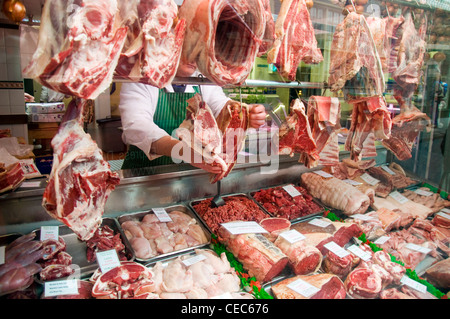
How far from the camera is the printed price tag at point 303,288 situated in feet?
6.82

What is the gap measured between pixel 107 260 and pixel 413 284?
2.18 m

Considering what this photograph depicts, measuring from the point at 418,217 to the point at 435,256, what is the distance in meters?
0.58

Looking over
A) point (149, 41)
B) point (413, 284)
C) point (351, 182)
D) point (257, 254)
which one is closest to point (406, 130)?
point (351, 182)

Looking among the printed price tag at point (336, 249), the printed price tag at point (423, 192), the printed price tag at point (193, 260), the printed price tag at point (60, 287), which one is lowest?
the printed price tag at point (336, 249)

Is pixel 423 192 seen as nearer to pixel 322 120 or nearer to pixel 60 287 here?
pixel 322 120

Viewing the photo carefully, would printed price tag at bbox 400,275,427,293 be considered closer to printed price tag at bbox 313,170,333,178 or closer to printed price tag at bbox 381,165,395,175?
printed price tag at bbox 313,170,333,178

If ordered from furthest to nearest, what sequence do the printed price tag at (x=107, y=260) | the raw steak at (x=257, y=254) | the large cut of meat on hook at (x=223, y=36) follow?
the raw steak at (x=257, y=254) → the printed price tag at (x=107, y=260) → the large cut of meat on hook at (x=223, y=36)

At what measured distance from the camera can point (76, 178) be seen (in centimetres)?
164

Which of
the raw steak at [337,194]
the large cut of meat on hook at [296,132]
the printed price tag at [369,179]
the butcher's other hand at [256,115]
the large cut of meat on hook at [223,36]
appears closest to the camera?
the large cut of meat on hook at [223,36]

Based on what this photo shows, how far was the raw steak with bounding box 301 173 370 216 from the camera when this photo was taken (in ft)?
10.5

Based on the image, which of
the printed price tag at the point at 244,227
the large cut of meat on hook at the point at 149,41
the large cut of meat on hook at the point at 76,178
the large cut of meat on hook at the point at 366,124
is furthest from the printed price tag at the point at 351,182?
the large cut of meat on hook at the point at 76,178

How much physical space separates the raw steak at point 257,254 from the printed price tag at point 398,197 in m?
2.03

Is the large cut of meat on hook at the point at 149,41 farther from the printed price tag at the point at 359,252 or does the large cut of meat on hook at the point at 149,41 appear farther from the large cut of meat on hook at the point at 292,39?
the printed price tag at the point at 359,252
